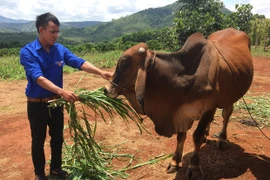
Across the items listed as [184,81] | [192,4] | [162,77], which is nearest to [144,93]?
[162,77]

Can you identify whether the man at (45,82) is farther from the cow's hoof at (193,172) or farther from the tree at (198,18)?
the tree at (198,18)

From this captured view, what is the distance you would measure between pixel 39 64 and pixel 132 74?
102 cm

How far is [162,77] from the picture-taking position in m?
2.88

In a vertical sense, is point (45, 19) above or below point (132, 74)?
above

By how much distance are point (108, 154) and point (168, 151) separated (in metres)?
0.94

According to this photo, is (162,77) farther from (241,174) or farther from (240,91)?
(241,174)

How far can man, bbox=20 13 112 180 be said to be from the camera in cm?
267

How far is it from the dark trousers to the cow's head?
71 centimetres

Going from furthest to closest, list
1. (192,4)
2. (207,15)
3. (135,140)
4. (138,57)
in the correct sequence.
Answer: (192,4), (207,15), (135,140), (138,57)

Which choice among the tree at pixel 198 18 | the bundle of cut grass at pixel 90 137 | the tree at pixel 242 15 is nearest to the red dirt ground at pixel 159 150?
the bundle of cut grass at pixel 90 137

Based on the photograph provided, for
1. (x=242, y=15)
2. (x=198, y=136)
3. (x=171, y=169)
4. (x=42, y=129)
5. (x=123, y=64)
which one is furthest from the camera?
(x=242, y=15)

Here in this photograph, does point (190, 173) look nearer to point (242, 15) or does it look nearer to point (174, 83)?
point (174, 83)

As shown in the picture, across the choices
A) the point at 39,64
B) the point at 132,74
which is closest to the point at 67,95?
the point at 39,64

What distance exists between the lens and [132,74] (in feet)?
9.37
